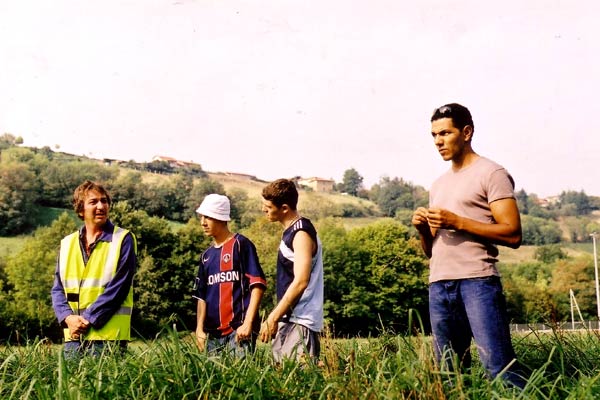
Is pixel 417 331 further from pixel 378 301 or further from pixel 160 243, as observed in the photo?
pixel 378 301

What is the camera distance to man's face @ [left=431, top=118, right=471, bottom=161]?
450cm

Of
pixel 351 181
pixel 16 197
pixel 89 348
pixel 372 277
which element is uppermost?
pixel 351 181

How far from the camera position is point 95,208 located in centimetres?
552

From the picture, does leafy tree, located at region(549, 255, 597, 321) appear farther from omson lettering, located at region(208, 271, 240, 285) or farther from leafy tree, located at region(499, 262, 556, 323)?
omson lettering, located at region(208, 271, 240, 285)

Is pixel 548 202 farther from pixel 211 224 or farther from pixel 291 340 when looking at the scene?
pixel 291 340

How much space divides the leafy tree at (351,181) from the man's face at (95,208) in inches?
6513

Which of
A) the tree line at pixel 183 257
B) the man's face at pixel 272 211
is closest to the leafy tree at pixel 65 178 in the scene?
the tree line at pixel 183 257

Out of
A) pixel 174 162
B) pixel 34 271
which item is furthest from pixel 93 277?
pixel 174 162

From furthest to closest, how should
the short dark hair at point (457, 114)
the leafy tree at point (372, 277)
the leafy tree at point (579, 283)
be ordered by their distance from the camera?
the leafy tree at point (579, 283)
the leafy tree at point (372, 277)
the short dark hair at point (457, 114)

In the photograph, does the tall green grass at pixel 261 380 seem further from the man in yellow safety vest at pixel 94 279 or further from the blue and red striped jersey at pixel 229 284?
the blue and red striped jersey at pixel 229 284

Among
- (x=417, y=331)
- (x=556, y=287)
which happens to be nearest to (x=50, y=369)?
(x=417, y=331)

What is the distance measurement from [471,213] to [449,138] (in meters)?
0.48

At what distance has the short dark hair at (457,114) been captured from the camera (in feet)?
14.7

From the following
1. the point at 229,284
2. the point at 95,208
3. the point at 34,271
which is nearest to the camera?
the point at 95,208
